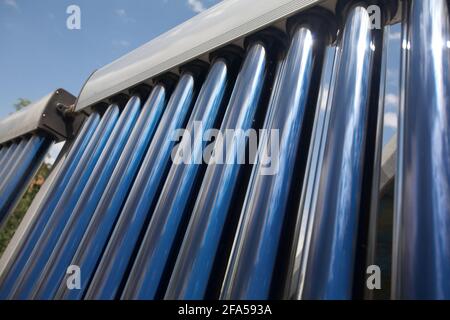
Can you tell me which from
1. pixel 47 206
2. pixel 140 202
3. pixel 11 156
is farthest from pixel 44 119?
pixel 140 202

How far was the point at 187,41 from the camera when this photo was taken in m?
1.40

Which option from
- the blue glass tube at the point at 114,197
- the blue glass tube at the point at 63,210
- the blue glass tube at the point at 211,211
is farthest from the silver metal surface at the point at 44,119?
the blue glass tube at the point at 211,211

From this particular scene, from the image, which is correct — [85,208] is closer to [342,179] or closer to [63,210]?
[63,210]

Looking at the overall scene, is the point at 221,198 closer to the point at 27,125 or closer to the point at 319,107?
the point at 319,107

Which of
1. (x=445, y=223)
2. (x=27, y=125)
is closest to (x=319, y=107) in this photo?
(x=445, y=223)

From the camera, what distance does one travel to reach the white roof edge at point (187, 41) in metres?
1.18

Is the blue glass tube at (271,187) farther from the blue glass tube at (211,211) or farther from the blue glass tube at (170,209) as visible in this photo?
the blue glass tube at (170,209)

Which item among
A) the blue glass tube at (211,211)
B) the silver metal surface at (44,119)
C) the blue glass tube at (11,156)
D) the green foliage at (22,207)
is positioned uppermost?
the green foliage at (22,207)

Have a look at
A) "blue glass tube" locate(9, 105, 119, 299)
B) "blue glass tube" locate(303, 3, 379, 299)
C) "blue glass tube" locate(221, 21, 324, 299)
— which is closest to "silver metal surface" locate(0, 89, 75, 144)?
"blue glass tube" locate(9, 105, 119, 299)

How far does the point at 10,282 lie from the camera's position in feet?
→ 3.59

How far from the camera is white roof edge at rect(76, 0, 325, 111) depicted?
1178mm

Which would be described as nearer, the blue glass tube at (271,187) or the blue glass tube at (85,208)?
the blue glass tube at (271,187)
